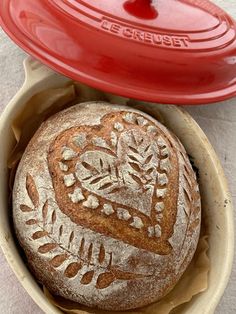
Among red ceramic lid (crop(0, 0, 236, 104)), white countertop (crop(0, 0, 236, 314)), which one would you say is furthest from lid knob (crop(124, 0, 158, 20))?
white countertop (crop(0, 0, 236, 314))

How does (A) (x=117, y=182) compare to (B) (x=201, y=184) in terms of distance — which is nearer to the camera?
(A) (x=117, y=182)

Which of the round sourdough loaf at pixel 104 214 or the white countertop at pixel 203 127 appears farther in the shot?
the white countertop at pixel 203 127

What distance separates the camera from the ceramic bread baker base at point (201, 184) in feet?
2.97

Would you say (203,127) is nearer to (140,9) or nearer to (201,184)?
(201,184)

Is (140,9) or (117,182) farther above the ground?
(140,9)

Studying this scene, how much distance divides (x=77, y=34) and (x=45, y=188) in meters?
0.29

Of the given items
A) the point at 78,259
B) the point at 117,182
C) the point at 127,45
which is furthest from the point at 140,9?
the point at 78,259

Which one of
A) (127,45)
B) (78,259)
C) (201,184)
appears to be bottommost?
(78,259)

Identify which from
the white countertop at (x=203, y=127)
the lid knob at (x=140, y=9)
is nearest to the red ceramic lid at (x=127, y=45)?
the lid knob at (x=140, y=9)

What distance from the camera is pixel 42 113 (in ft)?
3.50

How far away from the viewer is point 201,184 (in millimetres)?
1063

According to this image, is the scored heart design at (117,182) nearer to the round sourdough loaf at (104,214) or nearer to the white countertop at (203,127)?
the round sourdough loaf at (104,214)

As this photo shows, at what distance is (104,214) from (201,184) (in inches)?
11.0

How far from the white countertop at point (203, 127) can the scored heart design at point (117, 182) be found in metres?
0.24
